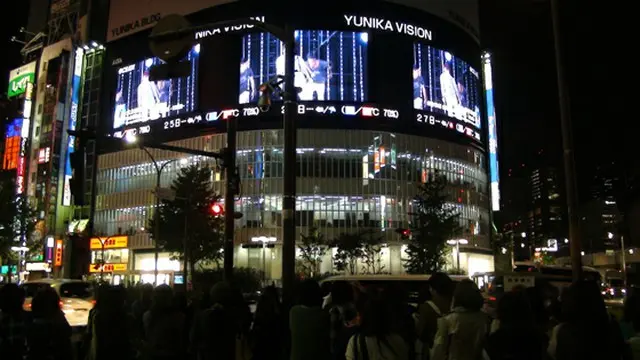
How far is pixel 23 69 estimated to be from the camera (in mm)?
82000

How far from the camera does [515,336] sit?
5047 mm

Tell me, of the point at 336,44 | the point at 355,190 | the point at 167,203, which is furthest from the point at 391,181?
the point at 167,203

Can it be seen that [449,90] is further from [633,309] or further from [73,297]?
[633,309]

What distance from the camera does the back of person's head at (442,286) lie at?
6516 millimetres

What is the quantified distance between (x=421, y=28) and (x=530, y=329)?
70069mm

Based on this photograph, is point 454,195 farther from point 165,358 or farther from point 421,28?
point 165,358

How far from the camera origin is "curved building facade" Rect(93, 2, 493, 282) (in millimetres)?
64875

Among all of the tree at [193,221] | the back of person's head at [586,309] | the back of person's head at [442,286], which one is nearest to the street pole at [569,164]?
the back of person's head at [442,286]

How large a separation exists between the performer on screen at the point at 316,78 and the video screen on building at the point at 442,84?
10948 mm

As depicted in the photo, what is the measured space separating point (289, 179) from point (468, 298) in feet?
18.8

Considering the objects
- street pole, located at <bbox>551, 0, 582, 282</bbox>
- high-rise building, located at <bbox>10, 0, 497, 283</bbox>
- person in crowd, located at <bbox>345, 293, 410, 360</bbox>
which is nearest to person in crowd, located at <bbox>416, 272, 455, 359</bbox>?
person in crowd, located at <bbox>345, 293, 410, 360</bbox>

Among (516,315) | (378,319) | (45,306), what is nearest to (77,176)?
(45,306)

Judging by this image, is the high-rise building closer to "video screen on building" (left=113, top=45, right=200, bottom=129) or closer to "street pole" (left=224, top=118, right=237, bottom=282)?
"video screen on building" (left=113, top=45, right=200, bottom=129)

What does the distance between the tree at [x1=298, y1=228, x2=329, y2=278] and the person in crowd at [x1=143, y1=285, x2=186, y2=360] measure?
161 ft
